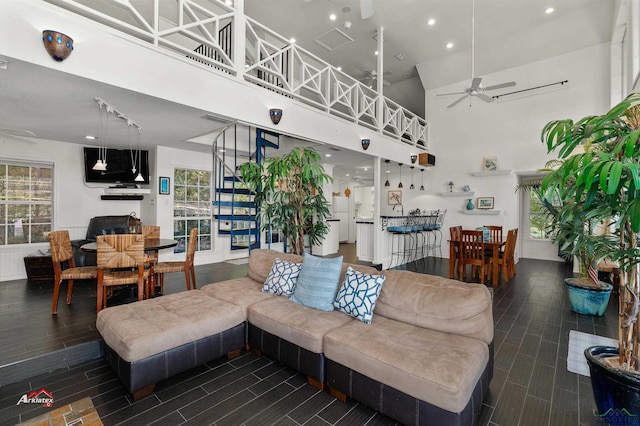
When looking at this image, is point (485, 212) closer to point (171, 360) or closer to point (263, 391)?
point (263, 391)

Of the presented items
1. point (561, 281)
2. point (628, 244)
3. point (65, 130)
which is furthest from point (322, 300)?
point (561, 281)

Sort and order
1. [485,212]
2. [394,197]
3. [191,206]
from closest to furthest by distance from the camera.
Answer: [191,206], [485,212], [394,197]

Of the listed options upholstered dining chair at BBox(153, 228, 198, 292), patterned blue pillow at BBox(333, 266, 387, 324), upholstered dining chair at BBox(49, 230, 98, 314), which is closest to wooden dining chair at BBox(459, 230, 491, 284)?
patterned blue pillow at BBox(333, 266, 387, 324)

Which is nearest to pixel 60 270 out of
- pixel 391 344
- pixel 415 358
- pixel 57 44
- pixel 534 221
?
pixel 57 44

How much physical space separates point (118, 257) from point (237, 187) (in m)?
2.40

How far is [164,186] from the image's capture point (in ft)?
19.2

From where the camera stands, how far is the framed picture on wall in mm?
9180

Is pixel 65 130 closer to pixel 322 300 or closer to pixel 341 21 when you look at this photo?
pixel 322 300

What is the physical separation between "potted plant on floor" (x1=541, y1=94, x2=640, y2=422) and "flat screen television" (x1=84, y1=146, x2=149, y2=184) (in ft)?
20.2

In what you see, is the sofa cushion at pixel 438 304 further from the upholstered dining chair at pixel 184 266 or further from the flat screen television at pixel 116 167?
the flat screen television at pixel 116 167

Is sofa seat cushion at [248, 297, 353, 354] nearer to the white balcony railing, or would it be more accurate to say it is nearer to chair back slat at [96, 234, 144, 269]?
chair back slat at [96, 234, 144, 269]

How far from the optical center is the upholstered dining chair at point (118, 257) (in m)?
3.11

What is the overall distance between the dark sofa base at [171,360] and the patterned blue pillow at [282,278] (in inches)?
19.0

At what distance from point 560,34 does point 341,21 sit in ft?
15.6
